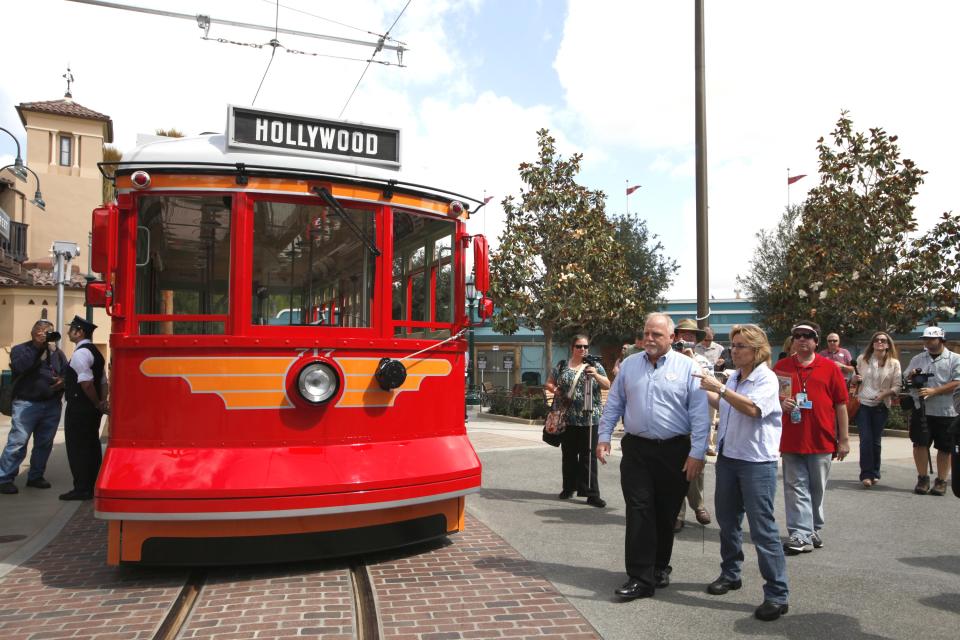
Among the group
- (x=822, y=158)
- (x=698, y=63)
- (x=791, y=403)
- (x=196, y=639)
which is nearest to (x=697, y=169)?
(x=698, y=63)

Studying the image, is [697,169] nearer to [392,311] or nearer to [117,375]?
[392,311]

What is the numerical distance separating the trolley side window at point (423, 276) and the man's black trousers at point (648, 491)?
77.8 inches

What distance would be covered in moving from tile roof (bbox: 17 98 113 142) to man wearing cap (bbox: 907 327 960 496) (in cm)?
4026

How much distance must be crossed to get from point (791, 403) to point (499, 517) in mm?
2764

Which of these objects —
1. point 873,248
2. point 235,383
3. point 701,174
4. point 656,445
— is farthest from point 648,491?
point 873,248

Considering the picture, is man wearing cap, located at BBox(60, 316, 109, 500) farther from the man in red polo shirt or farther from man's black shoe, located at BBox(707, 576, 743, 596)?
the man in red polo shirt

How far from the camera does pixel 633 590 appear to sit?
14.9 ft

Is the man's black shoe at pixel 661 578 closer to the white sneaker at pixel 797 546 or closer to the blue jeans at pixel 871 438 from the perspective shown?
the white sneaker at pixel 797 546

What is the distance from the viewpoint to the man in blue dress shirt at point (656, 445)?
458cm

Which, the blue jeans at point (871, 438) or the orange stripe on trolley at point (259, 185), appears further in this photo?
the blue jeans at point (871, 438)

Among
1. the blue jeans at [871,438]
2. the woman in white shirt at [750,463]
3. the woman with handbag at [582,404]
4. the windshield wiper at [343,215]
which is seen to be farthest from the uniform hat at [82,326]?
the blue jeans at [871,438]

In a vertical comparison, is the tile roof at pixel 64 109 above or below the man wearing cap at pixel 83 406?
above

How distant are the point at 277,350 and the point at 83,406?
149 inches

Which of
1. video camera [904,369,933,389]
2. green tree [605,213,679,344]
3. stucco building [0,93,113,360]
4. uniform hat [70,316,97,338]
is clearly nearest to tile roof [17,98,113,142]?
stucco building [0,93,113,360]
